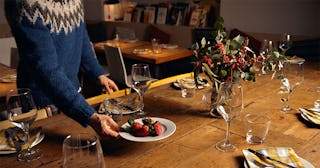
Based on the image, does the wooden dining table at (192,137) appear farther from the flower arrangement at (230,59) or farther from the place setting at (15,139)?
the flower arrangement at (230,59)

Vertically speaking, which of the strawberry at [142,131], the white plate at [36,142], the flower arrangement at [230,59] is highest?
the flower arrangement at [230,59]

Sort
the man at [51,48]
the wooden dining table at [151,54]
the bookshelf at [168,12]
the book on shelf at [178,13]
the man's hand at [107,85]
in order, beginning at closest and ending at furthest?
1. the man at [51,48]
2. the man's hand at [107,85]
3. the wooden dining table at [151,54]
4. the bookshelf at [168,12]
5. the book on shelf at [178,13]

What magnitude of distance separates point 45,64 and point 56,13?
11.6 inches

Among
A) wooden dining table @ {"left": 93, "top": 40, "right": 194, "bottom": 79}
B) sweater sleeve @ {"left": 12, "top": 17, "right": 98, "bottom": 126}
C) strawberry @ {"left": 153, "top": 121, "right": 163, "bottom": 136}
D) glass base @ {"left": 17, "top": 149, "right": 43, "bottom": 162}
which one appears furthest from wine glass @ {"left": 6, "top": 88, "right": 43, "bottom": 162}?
wooden dining table @ {"left": 93, "top": 40, "right": 194, "bottom": 79}

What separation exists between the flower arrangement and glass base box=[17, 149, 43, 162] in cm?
74

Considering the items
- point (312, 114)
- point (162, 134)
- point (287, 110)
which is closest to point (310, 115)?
point (312, 114)

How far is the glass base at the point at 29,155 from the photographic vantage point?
1094mm

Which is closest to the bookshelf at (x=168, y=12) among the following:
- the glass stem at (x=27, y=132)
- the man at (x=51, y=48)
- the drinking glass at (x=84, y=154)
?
the man at (x=51, y=48)

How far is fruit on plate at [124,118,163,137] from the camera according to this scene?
1.19 m

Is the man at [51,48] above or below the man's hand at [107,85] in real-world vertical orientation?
above

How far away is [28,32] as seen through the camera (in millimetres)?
1297

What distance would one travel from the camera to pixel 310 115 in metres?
1.40

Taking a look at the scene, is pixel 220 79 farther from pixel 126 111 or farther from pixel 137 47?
pixel 137 47

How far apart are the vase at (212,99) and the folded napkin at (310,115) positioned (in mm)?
362
